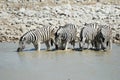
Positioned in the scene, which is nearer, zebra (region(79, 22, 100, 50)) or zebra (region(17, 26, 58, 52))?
zebra (region(79, 22, 100, 50))

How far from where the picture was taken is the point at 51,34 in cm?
1897

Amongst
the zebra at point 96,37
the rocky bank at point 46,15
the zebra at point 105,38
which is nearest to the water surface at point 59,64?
the zebra at point 105,38

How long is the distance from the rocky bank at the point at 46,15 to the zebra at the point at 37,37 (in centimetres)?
249

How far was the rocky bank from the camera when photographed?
22.3m

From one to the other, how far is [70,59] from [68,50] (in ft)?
→ 8.24

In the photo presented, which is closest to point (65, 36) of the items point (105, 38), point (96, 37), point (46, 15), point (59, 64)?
point (96, 37)

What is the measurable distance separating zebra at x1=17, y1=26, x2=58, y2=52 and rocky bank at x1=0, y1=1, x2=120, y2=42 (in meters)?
2.49

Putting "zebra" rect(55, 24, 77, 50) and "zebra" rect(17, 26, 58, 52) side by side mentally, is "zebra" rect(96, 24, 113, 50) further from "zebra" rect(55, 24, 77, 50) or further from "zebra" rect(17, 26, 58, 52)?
"zebra" rect(17, 26, 58, 52)

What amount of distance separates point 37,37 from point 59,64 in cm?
414

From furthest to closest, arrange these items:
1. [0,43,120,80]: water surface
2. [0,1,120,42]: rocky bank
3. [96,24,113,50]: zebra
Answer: [0,1,120,42]: rocky bank
[96,24,113,50]: zebra
[0,43,120,80]: water surface

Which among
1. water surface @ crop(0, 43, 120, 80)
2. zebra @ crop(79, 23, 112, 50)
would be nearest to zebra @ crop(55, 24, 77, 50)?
water surface @ crop(0, 43, 120, 80)

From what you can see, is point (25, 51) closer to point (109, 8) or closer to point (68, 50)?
point (68, 50)

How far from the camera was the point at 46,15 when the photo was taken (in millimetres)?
24109

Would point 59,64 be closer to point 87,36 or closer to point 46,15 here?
point 87,36
